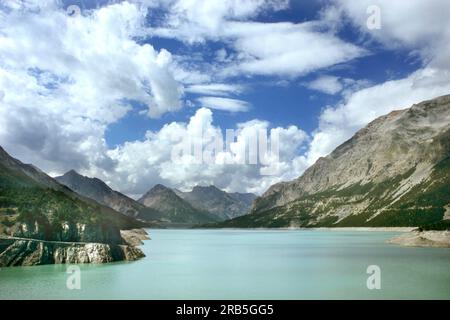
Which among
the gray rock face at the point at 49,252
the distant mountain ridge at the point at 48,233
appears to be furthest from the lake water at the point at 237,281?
the distant mountain ridge at the point at 48,233

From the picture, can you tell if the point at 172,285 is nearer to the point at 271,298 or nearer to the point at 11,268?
the point at 271,298

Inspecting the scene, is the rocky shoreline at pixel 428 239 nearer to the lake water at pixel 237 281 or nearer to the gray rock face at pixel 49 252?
the lake water at pixel 237 281

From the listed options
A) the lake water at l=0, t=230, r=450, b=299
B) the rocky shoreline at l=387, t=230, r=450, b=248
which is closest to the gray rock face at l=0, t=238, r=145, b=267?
the lake water at l=0, t=230, r=450, b=299

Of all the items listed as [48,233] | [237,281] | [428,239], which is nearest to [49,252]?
[48,233]

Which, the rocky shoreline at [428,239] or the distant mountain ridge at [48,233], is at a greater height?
the distant mountain ridge at [48,233]

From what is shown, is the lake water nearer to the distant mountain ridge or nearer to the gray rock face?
the gray rock face

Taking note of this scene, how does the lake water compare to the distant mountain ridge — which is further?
the distant mountain ridge
